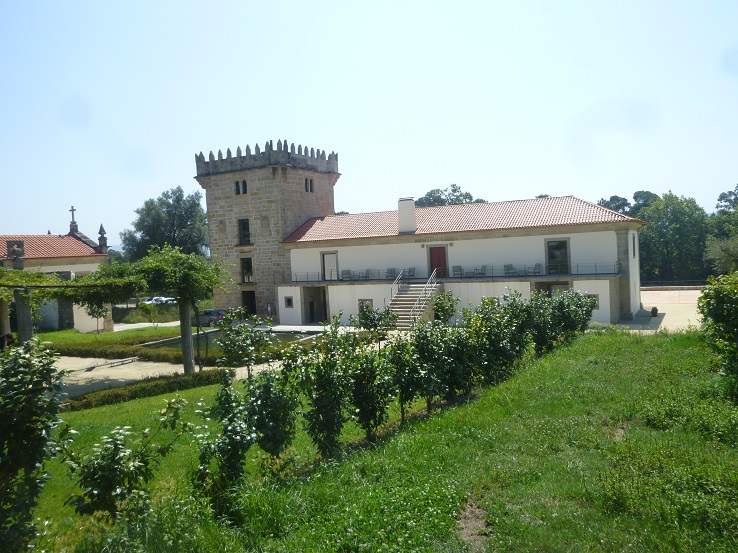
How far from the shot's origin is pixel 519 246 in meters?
27.2

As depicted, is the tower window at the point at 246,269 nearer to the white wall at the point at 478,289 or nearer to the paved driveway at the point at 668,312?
the white wall at the point at 478,289

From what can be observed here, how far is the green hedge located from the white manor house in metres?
11.2

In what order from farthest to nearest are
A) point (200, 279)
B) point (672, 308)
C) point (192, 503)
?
point (672, 308) → point (200, 279) → point (192, 503)

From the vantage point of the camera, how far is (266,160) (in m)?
33.8

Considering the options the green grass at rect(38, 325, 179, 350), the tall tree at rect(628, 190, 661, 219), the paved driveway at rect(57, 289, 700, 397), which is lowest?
the paved driveway at rect(57, 289, 700, 397)

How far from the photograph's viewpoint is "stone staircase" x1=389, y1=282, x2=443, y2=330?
26.0m

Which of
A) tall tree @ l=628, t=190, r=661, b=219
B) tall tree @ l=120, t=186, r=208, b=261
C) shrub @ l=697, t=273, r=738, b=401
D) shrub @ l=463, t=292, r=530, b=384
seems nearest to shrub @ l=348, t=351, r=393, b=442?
shrub @ l=463, t=292, r=530, b=384

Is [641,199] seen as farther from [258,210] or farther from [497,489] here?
[497,489]

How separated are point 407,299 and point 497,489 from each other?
21105 mm

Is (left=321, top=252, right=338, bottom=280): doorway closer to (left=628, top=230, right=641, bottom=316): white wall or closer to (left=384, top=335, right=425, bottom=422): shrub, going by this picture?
(left=628, top=230, right=641, bottom=316): white wall

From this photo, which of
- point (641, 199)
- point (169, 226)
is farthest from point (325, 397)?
point (641, 199)

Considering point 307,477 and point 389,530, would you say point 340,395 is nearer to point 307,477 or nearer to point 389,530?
point 307,477

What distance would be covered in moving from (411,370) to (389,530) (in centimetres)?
415

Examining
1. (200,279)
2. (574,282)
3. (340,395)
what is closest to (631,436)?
(340,395)
